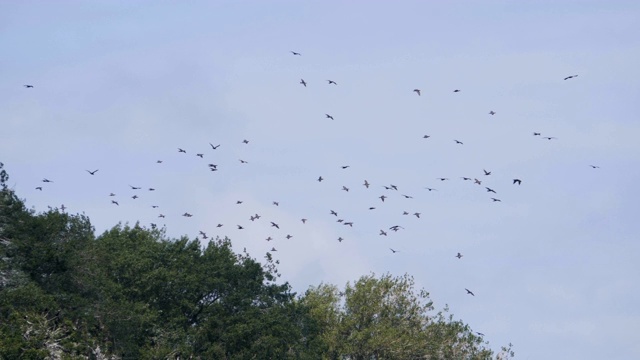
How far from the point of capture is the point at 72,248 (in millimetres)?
76875

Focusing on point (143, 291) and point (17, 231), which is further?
point (143, 291)

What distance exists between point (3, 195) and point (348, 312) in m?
32.0

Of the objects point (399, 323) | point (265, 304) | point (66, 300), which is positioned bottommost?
point (399, 323)

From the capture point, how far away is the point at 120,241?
295 feet

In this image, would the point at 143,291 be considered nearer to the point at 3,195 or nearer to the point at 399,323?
the point at 3,195

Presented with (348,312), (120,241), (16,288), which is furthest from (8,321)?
(348,312)

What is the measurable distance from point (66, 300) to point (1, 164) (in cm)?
889

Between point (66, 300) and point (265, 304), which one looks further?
point (265, 304)

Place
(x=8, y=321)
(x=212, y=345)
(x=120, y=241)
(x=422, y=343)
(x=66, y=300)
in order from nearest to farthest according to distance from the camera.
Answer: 1. (x=8, y=321)
2. (x=66, y=300)
3. (x=212, y=345)
4. (x=120, y=241)
5. (x=422, y=343)

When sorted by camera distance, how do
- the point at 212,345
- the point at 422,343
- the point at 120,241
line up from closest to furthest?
the point at 212,345
the point at 120,241
the point at 422,343

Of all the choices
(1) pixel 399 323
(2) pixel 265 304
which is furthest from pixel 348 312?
Result: (2) pixel 265 304

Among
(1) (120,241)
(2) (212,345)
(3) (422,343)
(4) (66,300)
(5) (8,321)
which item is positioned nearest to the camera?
(5) (8,321)

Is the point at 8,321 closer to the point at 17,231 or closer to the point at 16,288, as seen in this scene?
the point at 16,288

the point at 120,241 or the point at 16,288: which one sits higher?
the point at 16,288
